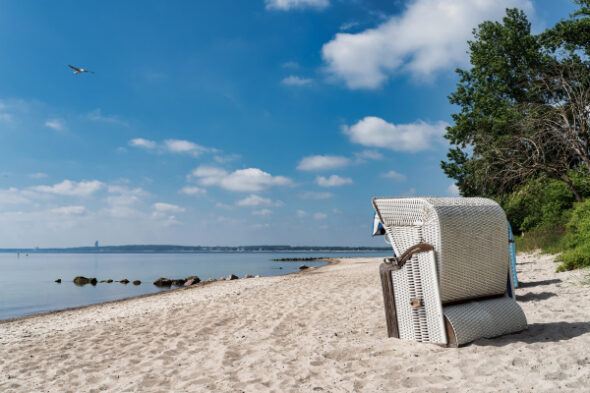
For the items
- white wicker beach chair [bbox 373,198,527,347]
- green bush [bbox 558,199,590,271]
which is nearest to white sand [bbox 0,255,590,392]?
white wicker beach chair [bbox 373,198,527,347]

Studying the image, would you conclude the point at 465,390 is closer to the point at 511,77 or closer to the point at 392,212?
the point at 392,212

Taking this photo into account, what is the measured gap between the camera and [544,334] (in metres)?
5.31

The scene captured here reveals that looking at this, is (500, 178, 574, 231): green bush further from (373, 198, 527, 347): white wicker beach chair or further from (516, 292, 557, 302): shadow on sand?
(373, 198, 527, 347): white wicker beach chair

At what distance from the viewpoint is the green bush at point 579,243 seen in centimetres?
1115

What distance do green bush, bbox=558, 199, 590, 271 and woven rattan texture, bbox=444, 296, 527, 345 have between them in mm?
7317

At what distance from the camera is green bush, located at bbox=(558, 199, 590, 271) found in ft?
→ 36.6

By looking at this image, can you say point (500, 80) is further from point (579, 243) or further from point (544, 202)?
point (579, 243)

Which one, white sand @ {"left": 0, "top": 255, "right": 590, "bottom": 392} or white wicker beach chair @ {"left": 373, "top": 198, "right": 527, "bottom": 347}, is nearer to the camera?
white sand @ {"left": 0, "top": 255, "right": 590, "bottom": 392}

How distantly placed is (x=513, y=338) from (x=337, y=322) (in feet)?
10.7

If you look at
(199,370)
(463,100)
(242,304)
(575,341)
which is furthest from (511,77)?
(199,370)

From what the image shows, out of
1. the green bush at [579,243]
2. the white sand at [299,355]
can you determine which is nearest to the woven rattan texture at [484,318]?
the white sand at [299,355]

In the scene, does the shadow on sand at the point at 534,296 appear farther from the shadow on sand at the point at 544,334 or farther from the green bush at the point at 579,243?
the green bush at the point at 579,243

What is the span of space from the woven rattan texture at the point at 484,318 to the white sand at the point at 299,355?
12cm

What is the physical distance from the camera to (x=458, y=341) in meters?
4.85
